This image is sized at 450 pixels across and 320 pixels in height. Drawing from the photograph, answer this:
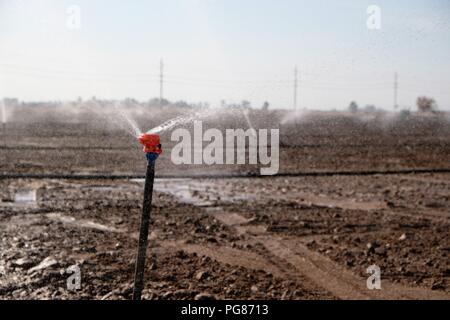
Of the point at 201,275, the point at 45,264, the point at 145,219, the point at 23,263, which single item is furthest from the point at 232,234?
the point at 145,219

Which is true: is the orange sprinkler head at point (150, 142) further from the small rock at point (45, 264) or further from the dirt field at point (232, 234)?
the small rock at point (45, 264)

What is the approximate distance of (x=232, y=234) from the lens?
827cm

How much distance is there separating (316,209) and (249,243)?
292 cm

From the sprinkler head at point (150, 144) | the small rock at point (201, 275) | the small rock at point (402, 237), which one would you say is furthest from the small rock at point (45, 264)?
the small rock at point (402, 237)

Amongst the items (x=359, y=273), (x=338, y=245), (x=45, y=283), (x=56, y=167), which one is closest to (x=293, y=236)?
(x=338, y=245)

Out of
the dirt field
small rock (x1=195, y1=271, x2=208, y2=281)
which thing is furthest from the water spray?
small rock (x1=195, y1=271, x2=208, y2=281)

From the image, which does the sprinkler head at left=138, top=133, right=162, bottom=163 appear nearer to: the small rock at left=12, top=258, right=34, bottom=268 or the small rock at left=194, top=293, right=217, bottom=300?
the small rock at left=194, top=293, right=217, bottom=300

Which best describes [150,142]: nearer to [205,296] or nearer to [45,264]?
[205,296]

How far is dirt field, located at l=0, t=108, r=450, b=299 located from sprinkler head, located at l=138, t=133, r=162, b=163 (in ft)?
7.51

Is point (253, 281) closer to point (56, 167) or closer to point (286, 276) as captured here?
point (286, 276)

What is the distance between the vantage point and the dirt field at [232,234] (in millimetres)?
5930

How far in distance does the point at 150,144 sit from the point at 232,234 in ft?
15.8

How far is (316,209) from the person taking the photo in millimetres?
10297

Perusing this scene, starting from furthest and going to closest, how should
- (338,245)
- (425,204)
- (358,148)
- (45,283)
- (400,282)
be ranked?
1. (358,148)
2. (425,204)
3. (338,245)
4. (400,282)
5. (45,283)
